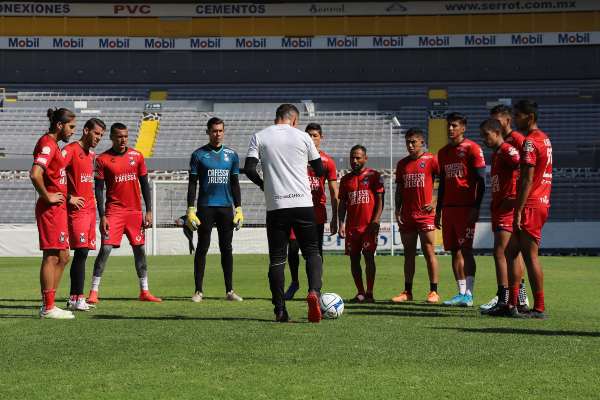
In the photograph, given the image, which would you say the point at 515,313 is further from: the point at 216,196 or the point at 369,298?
the point at 216,196

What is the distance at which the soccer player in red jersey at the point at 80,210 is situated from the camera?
9.29m

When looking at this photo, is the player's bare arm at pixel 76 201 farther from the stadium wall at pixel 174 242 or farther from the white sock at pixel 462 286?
the stadium wall at pixel 174 242

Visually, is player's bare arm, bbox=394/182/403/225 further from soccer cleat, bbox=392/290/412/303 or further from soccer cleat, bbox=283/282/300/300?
soccer cleat, bbox=283/282/300/300

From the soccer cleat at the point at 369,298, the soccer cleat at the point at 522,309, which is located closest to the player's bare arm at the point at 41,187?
the soccer cleat at the point at 369,298

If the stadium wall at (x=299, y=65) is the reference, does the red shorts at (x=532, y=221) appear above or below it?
below

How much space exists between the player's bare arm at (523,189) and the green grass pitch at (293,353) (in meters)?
0.99

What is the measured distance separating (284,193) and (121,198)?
335 cm

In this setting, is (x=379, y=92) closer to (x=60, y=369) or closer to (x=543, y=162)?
(x=543, y=162)

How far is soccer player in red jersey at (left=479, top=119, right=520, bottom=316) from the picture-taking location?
8.70m

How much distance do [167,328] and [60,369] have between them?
6.72 feet

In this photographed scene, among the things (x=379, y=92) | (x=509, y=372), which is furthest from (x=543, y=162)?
(x=379, y=92)

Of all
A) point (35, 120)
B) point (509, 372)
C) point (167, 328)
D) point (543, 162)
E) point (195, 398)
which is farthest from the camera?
point (35, 120)

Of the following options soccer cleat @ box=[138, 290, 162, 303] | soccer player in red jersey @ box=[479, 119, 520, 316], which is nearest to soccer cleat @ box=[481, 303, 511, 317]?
soccer player in red jersey @ box=[479, 119, 520, 316]

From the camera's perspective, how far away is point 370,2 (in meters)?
44.9
